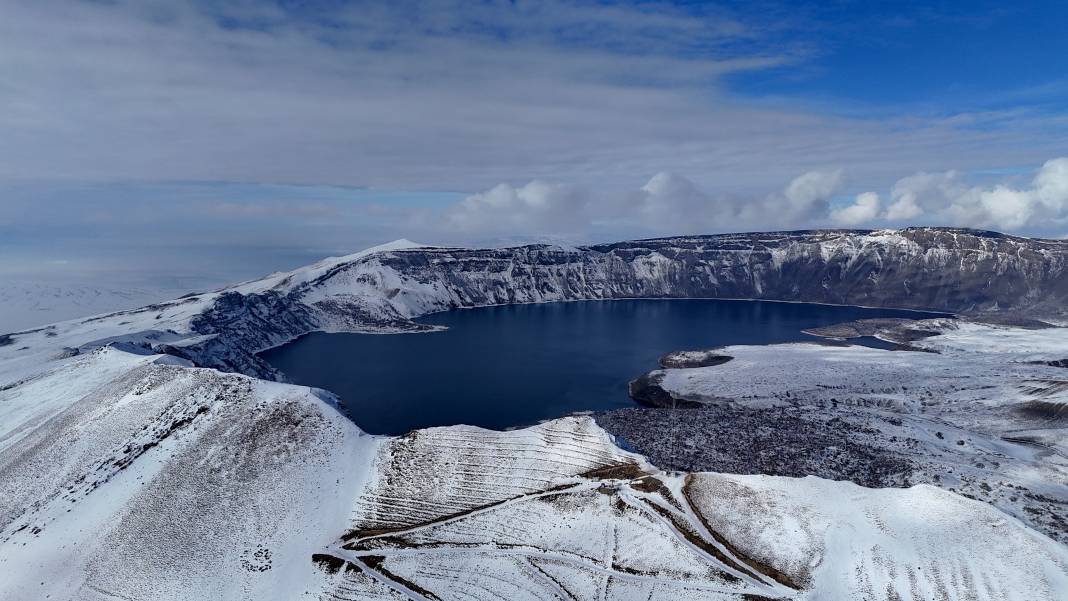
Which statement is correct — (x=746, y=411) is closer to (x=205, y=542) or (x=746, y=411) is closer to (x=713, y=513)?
(x=713, y=513)

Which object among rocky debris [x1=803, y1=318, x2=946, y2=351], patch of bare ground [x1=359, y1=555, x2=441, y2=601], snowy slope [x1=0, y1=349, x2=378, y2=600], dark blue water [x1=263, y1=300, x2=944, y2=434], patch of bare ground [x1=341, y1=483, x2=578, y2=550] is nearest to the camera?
patch of bare ground [x1=359, y1=555, x2=441, y2=601]

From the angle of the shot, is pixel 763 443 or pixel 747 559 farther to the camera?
pixel 763 443

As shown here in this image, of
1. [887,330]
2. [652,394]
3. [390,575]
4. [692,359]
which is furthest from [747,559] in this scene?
[887,330]

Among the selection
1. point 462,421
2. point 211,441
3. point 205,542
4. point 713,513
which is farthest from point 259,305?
point 713,513

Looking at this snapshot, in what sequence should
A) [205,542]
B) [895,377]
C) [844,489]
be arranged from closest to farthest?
[205,542]
[844,489]
[895,377]

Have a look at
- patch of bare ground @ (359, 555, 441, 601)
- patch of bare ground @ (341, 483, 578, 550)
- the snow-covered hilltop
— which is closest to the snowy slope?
the snow-covered hilltop

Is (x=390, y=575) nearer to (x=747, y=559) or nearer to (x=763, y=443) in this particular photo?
(x=747, y=559)

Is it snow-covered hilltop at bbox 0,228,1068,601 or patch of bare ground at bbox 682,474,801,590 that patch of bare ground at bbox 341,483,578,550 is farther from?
patch of bare ground at bbox 682,474,801,590

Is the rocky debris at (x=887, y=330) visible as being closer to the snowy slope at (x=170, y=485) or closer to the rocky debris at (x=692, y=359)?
the rocky debris at (x=692, y=359)
